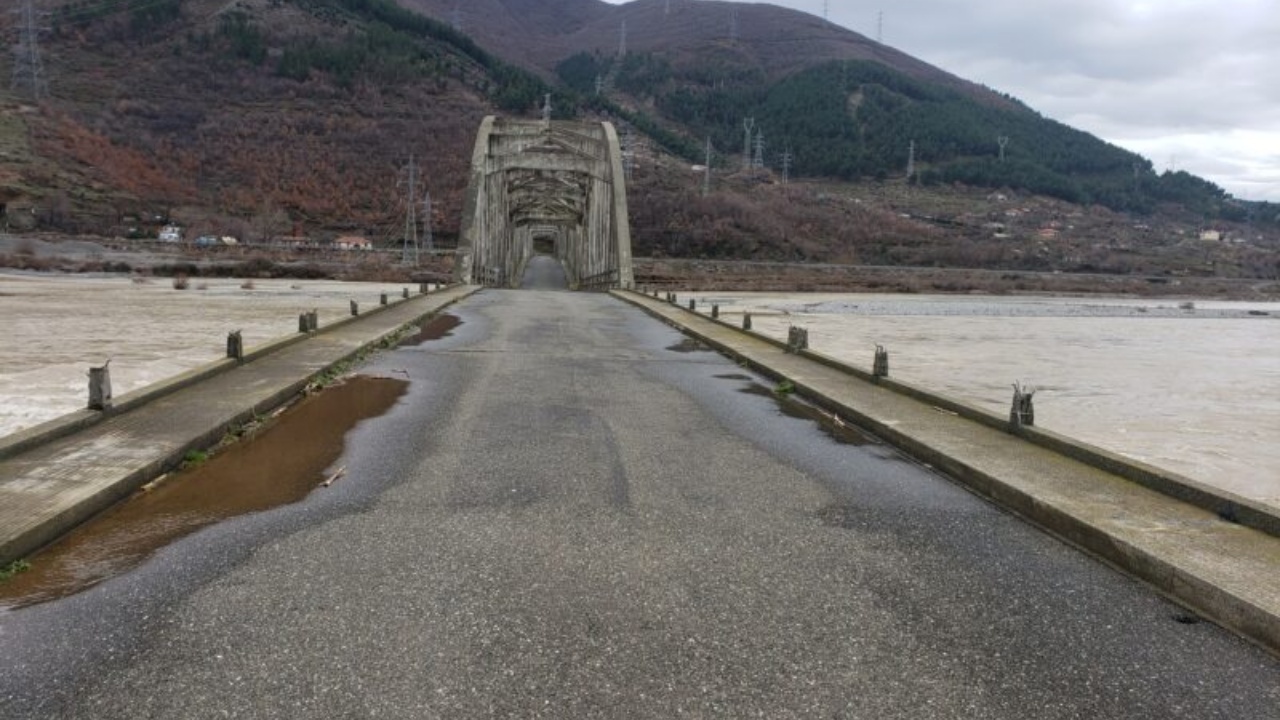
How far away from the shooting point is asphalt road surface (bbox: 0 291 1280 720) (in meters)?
3.13

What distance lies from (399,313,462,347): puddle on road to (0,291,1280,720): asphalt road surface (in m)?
9.39

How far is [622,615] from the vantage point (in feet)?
12.4

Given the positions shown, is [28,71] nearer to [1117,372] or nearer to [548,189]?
[548,189]

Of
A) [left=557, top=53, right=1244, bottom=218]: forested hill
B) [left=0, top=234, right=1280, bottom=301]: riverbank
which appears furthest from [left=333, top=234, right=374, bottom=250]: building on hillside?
[left=557, top=53, right=1244, bottom=218]: forested hill

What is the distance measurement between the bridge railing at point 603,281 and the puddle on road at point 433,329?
21939 mm

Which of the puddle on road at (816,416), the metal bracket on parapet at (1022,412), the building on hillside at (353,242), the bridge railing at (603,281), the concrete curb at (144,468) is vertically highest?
the building on hillside at (353,242)

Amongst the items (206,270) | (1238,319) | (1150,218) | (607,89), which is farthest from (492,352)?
(607,89)

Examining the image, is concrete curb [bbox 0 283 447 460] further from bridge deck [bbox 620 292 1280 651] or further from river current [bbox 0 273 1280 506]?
bridge deck [bbox 620 292 1280 651]

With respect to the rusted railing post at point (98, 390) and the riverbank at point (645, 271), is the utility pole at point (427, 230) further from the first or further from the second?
the rusted railing post at point (98, 390)

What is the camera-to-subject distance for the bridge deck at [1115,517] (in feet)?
13.0

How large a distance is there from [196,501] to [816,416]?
587 cm

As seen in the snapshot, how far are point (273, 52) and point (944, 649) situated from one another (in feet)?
454

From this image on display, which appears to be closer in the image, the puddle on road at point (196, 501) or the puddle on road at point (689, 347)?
the puddle on road at point (196, 501)

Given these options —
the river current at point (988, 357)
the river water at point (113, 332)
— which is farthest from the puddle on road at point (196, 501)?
the river current at point (988, 357)
